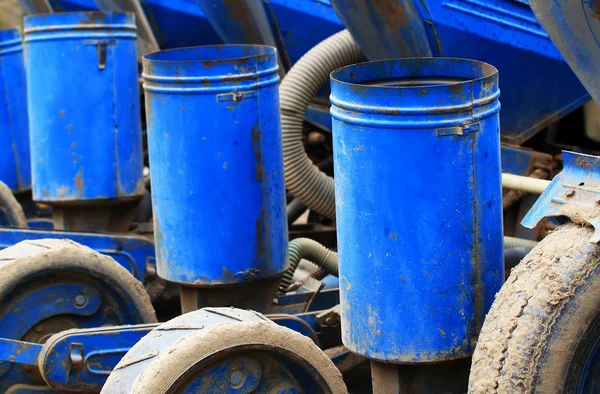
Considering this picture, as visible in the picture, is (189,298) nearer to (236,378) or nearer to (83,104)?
(236,378)

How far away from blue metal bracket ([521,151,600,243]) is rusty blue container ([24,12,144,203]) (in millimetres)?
2409

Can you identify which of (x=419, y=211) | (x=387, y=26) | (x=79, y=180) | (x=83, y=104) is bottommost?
(x=79, y=180)

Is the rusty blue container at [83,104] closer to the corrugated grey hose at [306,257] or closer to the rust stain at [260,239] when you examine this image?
the corrugated grey hose at [306,257]

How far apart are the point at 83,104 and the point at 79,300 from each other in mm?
1227

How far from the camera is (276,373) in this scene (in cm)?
284

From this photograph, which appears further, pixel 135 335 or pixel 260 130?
pixel 260 130

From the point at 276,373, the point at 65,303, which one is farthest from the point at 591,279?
the point at 65,303

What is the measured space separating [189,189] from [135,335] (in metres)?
0.53

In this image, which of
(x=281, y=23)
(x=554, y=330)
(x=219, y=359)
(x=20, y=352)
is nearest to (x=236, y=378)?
(x=219, y=359)

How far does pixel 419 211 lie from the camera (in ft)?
8.71

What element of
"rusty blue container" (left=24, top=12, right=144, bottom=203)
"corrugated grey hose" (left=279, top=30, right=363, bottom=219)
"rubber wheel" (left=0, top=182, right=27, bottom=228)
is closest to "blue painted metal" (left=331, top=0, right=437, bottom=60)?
"corrugated grey hose" (left=279, top=30, right=363, bottom=219)

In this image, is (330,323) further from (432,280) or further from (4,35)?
(4,35)

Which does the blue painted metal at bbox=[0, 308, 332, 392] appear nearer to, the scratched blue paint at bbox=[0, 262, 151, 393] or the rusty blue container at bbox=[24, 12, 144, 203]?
the scratched blue paint at bbox=[0, 262, 151, 393]

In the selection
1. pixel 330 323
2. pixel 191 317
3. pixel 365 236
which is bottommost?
pixel 330 323
